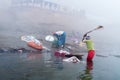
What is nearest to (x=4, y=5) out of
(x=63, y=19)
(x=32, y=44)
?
(x=63, y=19)

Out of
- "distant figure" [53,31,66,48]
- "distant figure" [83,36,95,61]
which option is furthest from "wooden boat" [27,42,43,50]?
"distant figure" [83,36,95,61]

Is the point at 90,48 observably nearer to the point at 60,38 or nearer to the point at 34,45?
the point at 60,38

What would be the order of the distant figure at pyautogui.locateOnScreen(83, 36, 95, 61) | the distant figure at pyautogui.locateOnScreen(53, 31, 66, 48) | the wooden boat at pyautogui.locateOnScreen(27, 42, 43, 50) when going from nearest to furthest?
the distant figure at pyautogui.locateOnScreen(83, 36, 95, 61) < the wooden boat at pyautogui.locateOnScreen(27, 42, 43, 50) < the distant figure at pyautogui.locateOnScreen(53, 31, 66, 48)

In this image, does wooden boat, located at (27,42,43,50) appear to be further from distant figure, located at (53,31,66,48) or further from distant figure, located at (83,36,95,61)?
distant figure, located at (83,36,95,61)

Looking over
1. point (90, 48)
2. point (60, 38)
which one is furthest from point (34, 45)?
point (90, 48)

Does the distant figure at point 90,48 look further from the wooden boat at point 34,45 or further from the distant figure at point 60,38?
the wooden boat at point 34,45

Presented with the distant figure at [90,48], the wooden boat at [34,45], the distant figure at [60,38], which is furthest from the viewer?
the distant figure at [60,38]

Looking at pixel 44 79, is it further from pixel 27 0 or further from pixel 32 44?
pixel 27 0

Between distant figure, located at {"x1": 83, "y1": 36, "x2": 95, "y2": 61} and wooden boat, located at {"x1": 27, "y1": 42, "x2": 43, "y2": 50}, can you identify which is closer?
distant figure, located at {"x1": 83, "y1": 36, "x2": 95, "y2": 61}

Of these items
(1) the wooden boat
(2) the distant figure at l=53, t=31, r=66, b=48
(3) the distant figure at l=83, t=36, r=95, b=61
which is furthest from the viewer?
(2) the distant figure at l=53, t=31, r=66, b=48

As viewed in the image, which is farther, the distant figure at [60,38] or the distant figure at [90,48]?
the distant figure at [60,38]

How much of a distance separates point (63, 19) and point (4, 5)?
71.4ft

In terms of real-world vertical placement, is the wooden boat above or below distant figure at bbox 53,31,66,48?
below

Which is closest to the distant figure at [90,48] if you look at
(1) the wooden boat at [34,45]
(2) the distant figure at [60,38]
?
(2) the distant figure at [60,38]
